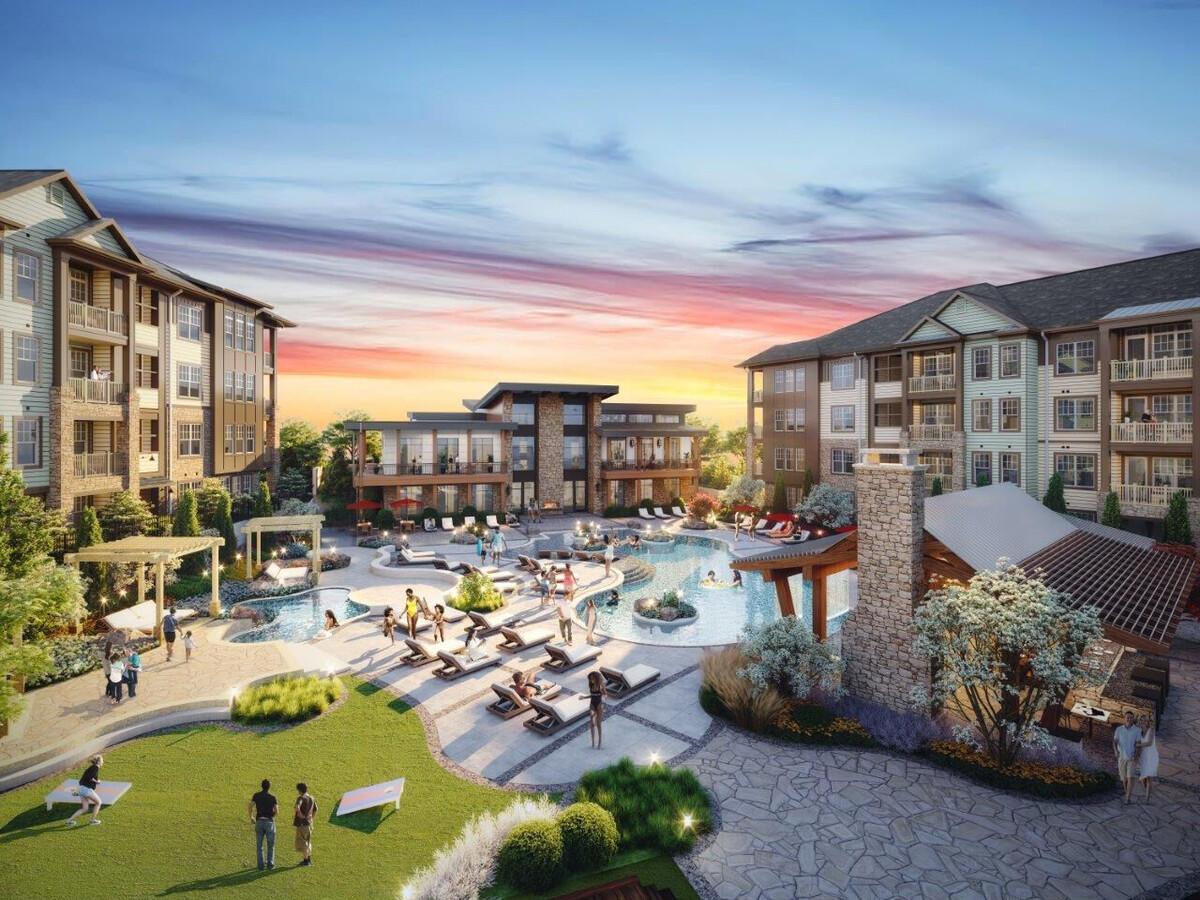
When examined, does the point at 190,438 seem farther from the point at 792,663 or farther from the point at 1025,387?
the point at 1025,387

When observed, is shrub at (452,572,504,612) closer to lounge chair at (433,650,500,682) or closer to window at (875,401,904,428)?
lounge chair at (433,650,500,682)

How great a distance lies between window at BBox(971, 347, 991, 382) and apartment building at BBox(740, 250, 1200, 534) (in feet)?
0.23

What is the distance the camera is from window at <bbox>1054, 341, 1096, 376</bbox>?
3058 cm

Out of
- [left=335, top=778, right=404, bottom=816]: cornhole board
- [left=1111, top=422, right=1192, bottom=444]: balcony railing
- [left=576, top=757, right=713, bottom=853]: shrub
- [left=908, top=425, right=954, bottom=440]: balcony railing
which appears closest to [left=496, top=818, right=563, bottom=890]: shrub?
[left=576, top=757, right=713, bottom=853]: shrub

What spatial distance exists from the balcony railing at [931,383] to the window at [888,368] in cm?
123

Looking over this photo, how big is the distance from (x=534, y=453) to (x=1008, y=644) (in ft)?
119

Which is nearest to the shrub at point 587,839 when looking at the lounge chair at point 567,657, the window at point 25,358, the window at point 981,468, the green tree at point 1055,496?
the lounge chair at point 567,657

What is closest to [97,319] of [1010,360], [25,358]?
[25,358]

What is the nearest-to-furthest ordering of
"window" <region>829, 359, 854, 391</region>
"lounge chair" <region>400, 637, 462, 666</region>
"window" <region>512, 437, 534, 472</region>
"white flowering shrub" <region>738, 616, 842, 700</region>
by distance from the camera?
1. "white flowering shrub" <region>738, 616, 842, 700</region>
2. "lounge chair" <region>400, 637, 462, 666</region>
3. "window" <region>829, 359, 854, 391</region>
4. "window" <region>512, 437, 534, 472</region>

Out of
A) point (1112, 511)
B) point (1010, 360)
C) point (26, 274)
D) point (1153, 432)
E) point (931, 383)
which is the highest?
point (26, 274)

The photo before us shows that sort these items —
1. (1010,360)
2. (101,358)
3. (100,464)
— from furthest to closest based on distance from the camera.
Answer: (1010,360)
(101,358)
(100,464)

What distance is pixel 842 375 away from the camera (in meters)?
41.2

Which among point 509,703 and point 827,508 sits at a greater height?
point 827,508

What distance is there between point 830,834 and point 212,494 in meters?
29.9
